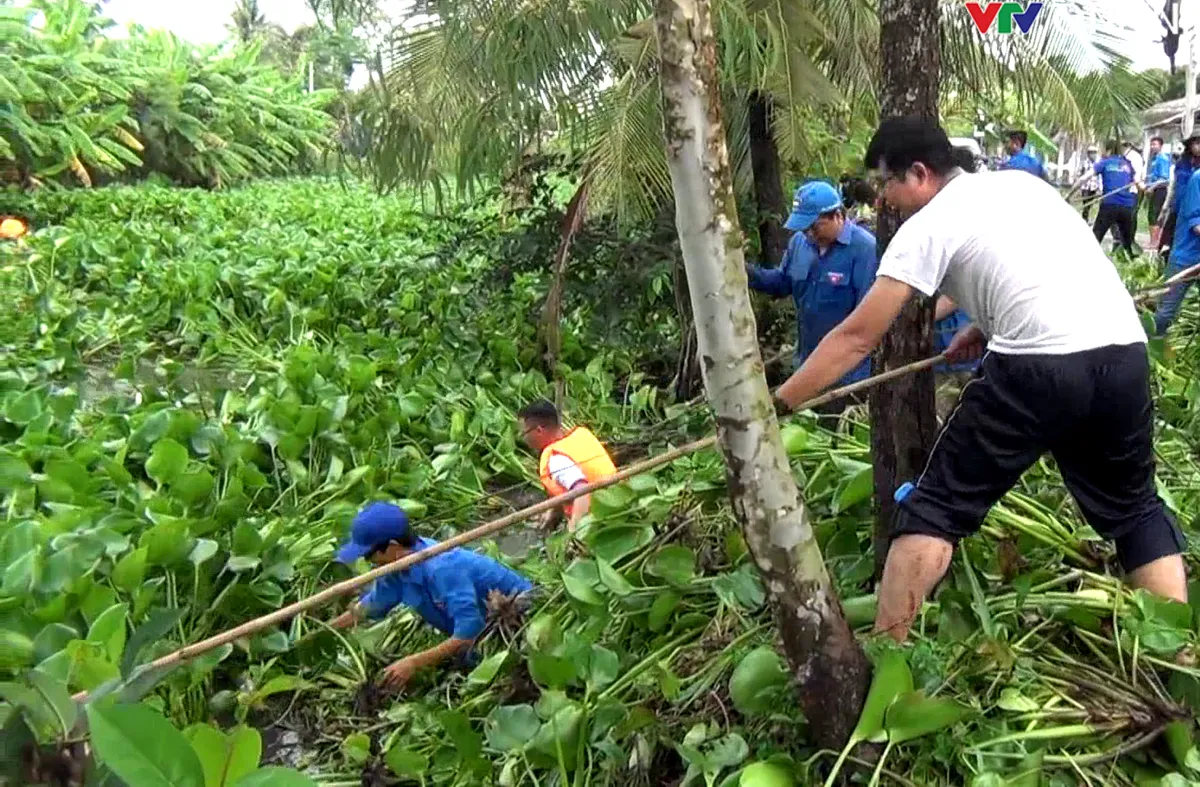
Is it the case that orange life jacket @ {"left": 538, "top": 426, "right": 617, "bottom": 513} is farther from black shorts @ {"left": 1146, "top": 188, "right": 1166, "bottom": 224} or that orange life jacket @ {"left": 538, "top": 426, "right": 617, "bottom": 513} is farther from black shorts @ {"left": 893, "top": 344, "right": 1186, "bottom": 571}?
black shorts @ {"left": 1146, "top": 188, "right": 1166, "bottom": 224}

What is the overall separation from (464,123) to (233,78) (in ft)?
73.4

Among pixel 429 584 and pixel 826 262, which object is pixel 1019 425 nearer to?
pixel 429 584

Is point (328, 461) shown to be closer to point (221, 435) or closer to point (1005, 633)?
point (221, 435)

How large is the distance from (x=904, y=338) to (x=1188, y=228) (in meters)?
4.23

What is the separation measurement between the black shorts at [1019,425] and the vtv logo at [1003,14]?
3017 mm

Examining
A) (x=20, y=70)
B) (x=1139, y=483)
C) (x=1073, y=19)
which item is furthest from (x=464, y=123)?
(x=20, y=70)

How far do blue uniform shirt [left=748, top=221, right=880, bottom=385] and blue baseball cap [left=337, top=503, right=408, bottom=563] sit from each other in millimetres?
2009

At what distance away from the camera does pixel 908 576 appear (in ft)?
7.64

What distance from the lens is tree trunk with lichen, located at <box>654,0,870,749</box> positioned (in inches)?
72.6

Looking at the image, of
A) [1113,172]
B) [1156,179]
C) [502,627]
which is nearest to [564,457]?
[502,627]

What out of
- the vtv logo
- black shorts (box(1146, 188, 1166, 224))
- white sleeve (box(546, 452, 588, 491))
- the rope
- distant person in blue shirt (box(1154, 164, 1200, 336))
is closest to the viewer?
the rope

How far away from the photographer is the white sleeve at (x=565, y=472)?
3727mm

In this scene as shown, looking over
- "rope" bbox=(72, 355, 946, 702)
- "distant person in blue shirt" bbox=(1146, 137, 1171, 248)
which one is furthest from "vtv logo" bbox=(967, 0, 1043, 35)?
"distant person in blue shirt" bbox=(1146, 137, 1171, 248)

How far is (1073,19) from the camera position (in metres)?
5.17
